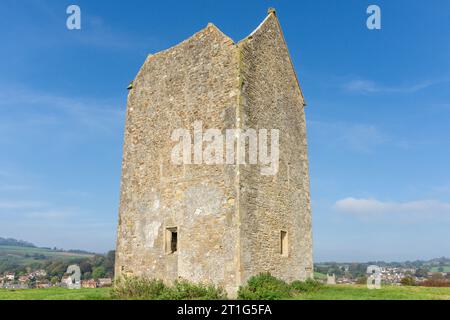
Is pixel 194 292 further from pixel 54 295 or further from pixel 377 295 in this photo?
pixel 54 295

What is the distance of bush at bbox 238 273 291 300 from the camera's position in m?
13.2

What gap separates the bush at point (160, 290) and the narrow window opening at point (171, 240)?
48.8 inches

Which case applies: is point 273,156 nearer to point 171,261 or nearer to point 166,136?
point 166,136

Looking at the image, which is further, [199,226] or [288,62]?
[288,62]

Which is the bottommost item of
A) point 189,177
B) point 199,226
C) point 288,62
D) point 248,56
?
A: point 199,226

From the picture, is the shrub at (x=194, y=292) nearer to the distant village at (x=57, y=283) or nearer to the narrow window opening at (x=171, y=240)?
the narrow window opening at (x=171, y=240)

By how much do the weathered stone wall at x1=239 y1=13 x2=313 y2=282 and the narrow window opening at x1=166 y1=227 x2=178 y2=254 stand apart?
10.8ft

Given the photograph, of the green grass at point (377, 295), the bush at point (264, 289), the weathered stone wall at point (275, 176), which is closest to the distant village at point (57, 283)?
the weathered stone wall at point (275, 176)

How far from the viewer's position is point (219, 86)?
51.5 ft
